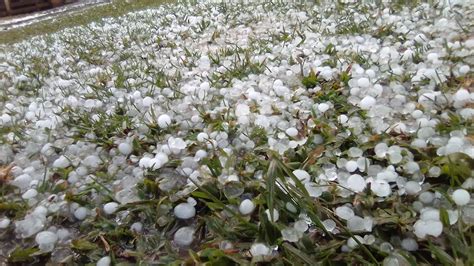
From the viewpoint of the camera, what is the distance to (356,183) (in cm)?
135

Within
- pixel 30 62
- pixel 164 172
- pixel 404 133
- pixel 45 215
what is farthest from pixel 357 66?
pixel 30 62

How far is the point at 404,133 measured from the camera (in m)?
1.62

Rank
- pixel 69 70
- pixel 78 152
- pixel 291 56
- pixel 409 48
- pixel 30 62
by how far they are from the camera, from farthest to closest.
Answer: pixel 30 62, pixel 69 70, pixel 291 56, pixel 409 48, pixel 78 152

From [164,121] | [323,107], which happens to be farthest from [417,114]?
[164,121]

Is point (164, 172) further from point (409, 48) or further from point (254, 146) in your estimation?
point (409, 48)

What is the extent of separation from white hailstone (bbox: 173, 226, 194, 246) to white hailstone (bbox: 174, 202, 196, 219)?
2.5 inches

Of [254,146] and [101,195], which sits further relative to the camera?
[254,146]

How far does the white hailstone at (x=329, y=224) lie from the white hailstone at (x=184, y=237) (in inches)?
19.2

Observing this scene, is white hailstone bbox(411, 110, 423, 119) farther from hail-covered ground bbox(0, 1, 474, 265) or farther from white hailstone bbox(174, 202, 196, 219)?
white hailstone bbox(174, 202, 196, 219)

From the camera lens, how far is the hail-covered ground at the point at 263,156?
1.20 m

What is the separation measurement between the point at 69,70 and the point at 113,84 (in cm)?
116

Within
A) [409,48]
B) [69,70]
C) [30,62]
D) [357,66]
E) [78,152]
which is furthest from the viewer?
[30,62]

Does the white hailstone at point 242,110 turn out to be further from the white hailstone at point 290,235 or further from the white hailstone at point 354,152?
the white hailstone at point 290,235

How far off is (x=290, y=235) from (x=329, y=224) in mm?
141
